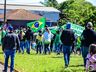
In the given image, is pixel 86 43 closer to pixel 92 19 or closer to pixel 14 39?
pixel 14 39

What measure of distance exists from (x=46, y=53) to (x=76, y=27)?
7.95 feet

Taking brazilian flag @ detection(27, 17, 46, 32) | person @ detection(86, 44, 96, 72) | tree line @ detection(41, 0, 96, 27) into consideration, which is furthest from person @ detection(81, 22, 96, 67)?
tree line @ detection(41, 0, 96, 27)

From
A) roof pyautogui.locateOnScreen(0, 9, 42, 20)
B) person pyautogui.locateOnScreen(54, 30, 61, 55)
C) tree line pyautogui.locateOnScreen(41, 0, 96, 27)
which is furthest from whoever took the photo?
roof pyautogui.locateOnScreen(0, 9, 42, 20)

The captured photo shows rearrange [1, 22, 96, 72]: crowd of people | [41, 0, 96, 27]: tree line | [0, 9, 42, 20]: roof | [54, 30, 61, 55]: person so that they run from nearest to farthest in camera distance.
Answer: [1, 22, 96, 72]: crowd of people
[54, 30, 61, 55]: person
[41, 0, 96, 27]: tree line
[0, 9, 42, 20]: roof

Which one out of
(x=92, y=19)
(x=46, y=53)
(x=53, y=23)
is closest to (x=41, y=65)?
(x=46, y=53)

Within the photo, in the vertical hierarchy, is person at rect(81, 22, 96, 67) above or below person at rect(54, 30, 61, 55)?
above

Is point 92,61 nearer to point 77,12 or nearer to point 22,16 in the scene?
point 77,12

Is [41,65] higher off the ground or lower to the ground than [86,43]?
lower

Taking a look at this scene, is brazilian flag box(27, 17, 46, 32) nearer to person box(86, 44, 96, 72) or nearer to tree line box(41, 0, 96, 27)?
person box(86, 44, 96, 72)

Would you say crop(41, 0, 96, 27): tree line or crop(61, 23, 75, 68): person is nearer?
crop(61, 23, 75, 68): person

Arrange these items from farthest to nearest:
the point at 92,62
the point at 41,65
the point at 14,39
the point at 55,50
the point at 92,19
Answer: the point at 92,19 → the point at 55,50 → the point at 41,65 → the point at 14,39 → the point at 92,62

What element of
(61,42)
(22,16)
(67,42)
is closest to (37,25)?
(61,42)

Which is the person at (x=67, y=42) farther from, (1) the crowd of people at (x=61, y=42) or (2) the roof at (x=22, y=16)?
(2) the roof at (x=22, y=16)

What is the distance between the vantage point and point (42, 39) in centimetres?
2784
